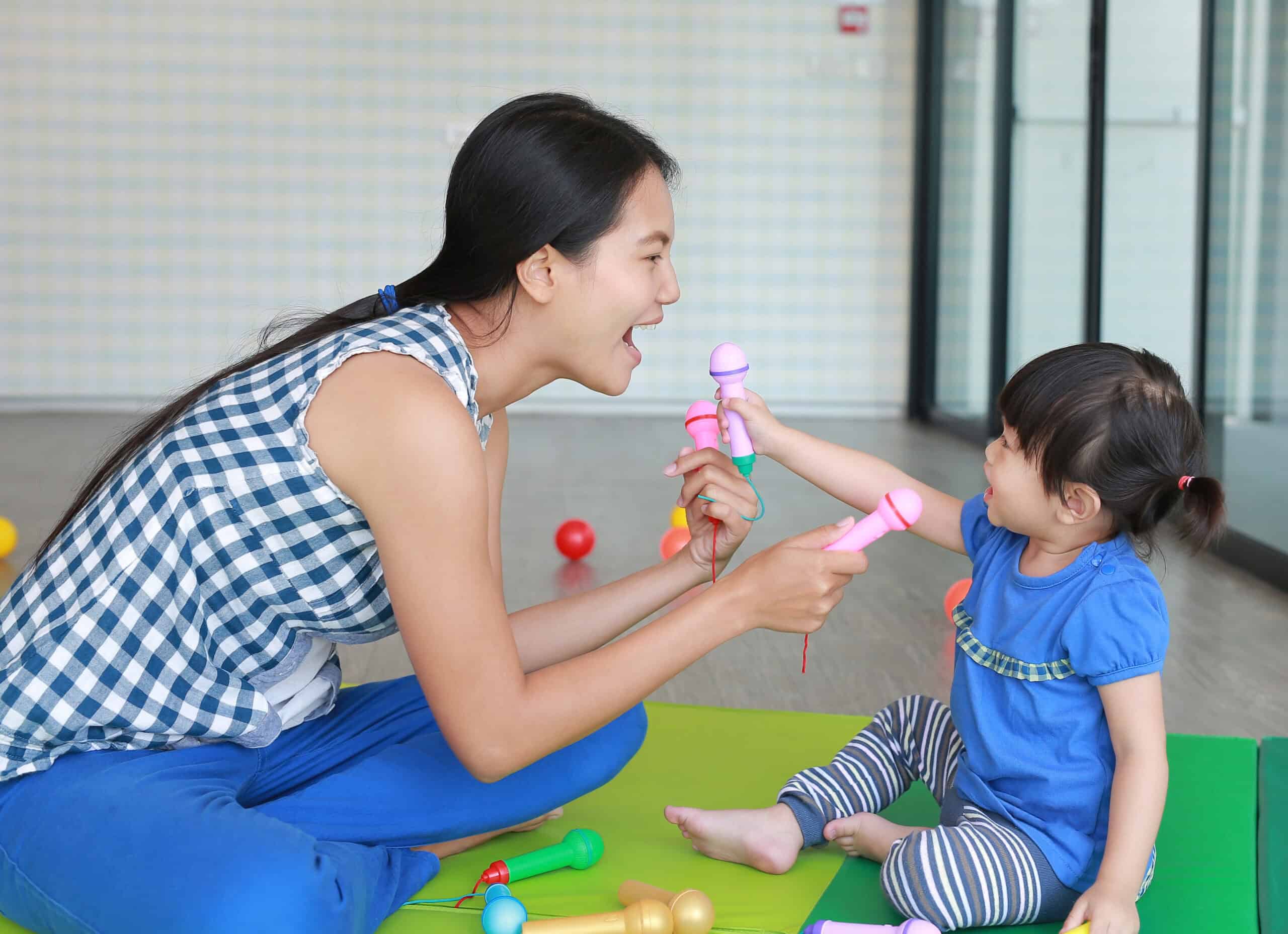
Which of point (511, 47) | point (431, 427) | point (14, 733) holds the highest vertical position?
point (511, 47)

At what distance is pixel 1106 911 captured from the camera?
1072 millimetres

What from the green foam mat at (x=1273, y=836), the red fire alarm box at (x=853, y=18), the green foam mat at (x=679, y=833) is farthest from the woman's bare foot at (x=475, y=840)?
the red fire alarm box at (x=853, y=18)

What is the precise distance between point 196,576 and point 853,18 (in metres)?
4.77

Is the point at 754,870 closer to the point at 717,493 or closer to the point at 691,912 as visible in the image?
the point at 691,912

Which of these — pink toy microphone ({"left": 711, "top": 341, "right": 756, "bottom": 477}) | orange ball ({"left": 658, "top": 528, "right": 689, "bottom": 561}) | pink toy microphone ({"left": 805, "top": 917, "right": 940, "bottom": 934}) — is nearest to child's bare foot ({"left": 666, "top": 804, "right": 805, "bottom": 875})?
pink toy microphone ({"left": 805, "top": 917, "right": 940, "bottom": 934})

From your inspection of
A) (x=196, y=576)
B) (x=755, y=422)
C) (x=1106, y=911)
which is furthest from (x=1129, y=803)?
(x=196, y=576)

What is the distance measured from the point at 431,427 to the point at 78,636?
375mm

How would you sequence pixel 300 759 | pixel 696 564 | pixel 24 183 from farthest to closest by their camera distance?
pixel 24 183, pixel 696 564, pixel 300 759

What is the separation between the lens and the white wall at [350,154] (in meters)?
5.17

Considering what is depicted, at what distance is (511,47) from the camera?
17.2 ft

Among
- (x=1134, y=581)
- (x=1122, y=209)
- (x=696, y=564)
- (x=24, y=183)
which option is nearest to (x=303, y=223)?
(x=24, y=183)

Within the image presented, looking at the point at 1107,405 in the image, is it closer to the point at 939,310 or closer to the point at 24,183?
the point at 939,310

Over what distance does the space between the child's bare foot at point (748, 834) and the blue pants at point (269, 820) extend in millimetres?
106

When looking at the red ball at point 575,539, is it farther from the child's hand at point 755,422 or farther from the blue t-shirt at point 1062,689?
the blue t-shirt at point 1062,689
